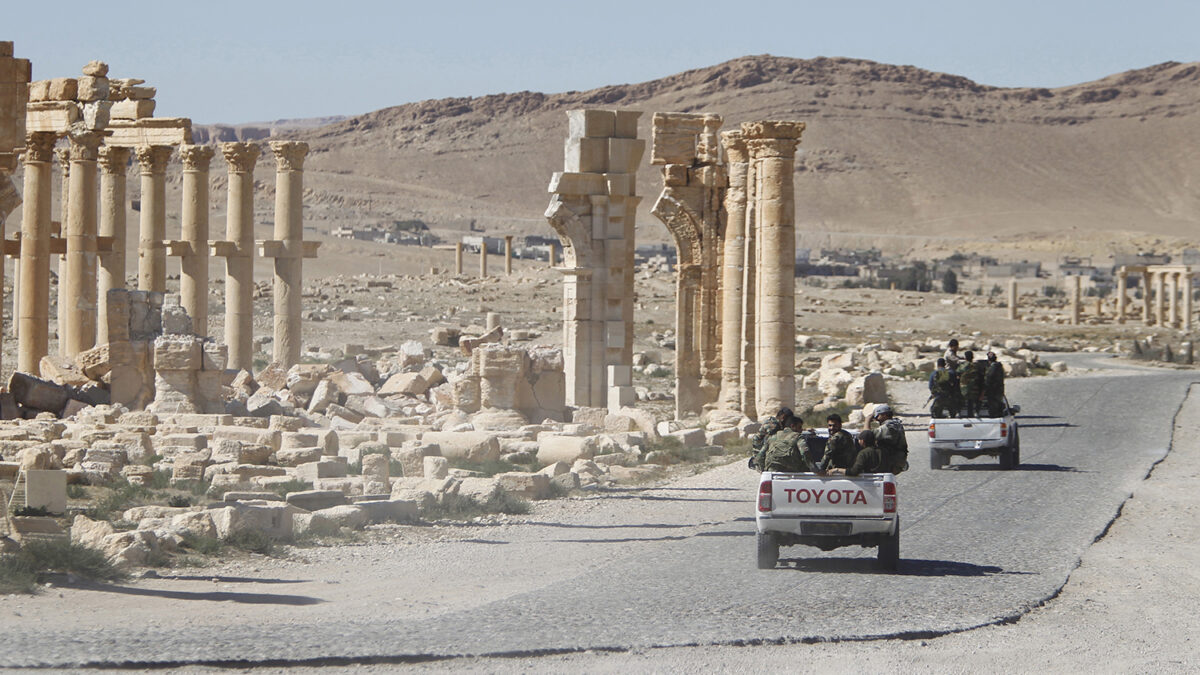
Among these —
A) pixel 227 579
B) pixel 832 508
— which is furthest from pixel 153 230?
pixel 832 508

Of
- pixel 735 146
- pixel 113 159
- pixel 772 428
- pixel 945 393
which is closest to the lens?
pixel 772 428

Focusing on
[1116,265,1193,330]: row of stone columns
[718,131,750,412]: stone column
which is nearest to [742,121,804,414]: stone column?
[718,131,750,412]: stone column

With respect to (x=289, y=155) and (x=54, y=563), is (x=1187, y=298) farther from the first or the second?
(x=54, y=563)

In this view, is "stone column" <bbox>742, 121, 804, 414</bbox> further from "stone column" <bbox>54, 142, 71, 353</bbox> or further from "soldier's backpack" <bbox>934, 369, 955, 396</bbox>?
"stone column" <bbox>54, 142, 71, 353</bbox>

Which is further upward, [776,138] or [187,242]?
[776,138]

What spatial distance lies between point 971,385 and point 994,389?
12.3 inches

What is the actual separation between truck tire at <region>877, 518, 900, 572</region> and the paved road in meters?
0.13

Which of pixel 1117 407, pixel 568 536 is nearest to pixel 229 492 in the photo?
pixel 568 536

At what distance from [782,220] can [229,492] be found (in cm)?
1116

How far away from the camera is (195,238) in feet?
116

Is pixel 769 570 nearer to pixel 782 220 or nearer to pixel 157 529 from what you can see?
pixel 157 529

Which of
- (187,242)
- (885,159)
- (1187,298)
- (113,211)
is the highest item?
(885,159)

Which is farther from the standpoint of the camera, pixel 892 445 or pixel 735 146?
pixel 735 146

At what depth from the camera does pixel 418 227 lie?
416ft
